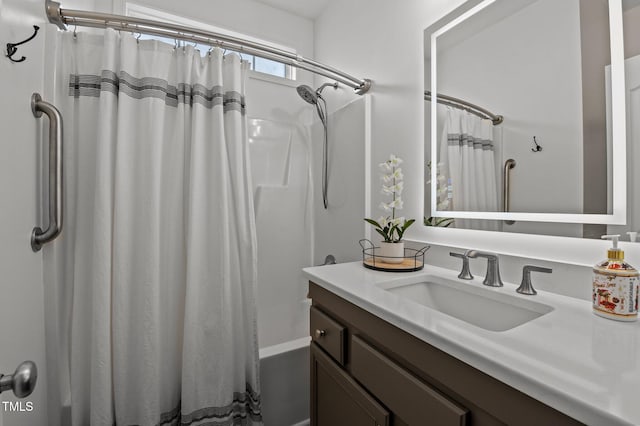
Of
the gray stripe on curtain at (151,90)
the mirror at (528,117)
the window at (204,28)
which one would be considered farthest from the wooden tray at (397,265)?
the window at (204,28)

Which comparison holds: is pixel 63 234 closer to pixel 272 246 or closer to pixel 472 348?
pixel 272 246

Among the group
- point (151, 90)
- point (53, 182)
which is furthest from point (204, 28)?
point (53, 182)

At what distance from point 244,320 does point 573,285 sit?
4.05 feet

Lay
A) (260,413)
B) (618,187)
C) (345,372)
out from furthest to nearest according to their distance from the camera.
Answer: (260,413) → (345,372) → (618,187)

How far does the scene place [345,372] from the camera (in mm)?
850

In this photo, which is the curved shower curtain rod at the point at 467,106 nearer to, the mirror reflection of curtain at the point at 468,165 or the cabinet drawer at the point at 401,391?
the mirror reflection of curtain at the point at 468,165

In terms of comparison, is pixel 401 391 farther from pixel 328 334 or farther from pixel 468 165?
pixel 468 165

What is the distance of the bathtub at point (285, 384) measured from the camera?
1.41 m

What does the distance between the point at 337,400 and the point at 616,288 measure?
2.52 ft

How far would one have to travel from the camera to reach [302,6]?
2006mm

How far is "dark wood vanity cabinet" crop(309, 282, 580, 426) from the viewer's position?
1.53 feet

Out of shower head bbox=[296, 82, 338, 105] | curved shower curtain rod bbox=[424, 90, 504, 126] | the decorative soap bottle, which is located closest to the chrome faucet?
the decorative soap bottle

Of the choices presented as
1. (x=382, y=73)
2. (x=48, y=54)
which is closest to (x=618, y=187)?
(x=382, y=73)

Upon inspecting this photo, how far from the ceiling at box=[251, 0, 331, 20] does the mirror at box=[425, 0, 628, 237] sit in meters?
1.14
